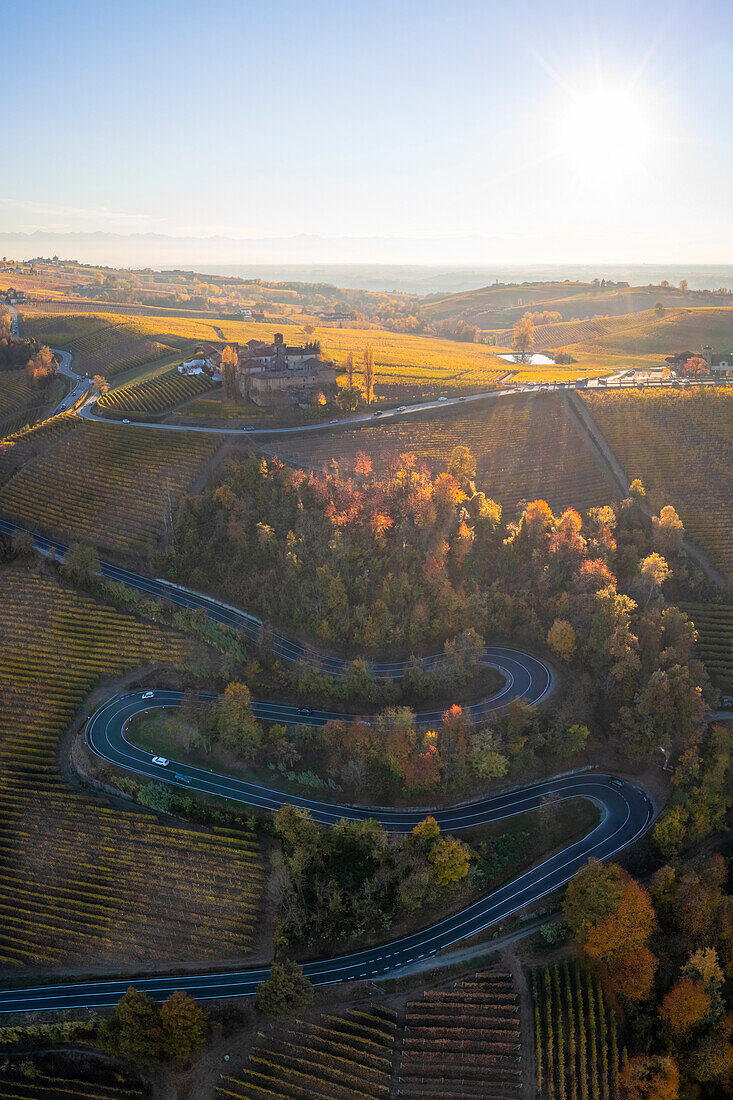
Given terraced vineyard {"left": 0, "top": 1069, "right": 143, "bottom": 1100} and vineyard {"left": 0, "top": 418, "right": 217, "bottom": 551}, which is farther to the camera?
vineyard {"left": 0, "top": 418, "right": 217, "bottom": 551}

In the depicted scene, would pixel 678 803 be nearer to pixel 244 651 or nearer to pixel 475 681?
pixel 475 681

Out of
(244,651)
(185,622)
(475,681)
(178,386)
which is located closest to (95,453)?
(178,386)

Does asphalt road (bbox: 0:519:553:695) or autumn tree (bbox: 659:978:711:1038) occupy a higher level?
asphalt road (bbox: 0:519:553:695)

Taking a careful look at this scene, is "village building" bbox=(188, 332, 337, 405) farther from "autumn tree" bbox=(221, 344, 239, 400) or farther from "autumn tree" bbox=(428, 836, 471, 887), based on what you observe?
"autumn tree" bbox=(428, 836, 471, 887)

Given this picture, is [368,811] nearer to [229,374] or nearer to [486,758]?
[486,758]

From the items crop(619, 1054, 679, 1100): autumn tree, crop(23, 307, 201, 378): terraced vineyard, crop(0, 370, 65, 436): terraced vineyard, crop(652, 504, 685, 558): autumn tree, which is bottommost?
crop(619, 1054, 679, 1100): autumn tree

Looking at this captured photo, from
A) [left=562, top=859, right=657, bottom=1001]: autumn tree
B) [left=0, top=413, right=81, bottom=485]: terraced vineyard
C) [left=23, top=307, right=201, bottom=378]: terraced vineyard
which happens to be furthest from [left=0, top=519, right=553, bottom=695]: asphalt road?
[left=23, top=307, right=201, bottom=378]: terraced vineyard
